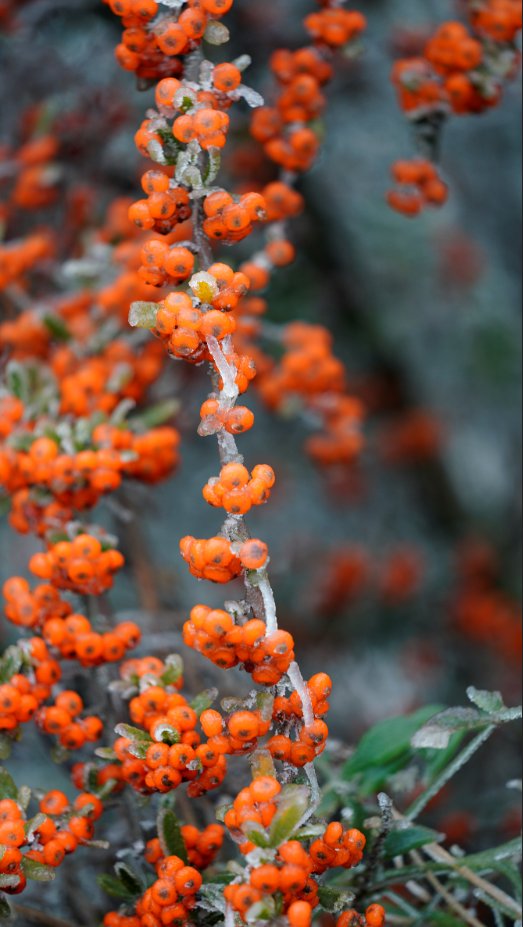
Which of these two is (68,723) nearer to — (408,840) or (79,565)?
(79,565)

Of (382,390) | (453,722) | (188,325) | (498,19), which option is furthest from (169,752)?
(382,390)

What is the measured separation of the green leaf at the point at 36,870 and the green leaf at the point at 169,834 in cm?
12

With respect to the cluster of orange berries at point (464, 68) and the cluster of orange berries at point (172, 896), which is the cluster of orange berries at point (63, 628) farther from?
the cluster of orange berries at point (464, 68)

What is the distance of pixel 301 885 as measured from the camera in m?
0.86

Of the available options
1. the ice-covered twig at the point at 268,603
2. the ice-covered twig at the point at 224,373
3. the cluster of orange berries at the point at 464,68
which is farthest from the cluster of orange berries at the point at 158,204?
the cluster of orange berries at the point at 464,68

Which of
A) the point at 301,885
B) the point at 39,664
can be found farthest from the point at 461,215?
the point at 301,885

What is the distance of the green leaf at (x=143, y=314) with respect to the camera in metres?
1.00

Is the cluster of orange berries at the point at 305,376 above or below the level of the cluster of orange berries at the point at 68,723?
above

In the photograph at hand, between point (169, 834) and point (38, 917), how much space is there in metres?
0.25

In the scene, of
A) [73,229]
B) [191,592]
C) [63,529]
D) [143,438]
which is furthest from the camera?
[191,592]

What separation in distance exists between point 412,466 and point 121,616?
190 centimetres

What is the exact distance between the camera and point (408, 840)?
3.91 feet

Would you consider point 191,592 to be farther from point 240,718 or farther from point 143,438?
point 240,718

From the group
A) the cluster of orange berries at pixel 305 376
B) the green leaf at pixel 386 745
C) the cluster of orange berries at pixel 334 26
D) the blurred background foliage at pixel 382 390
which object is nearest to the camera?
the green leaf at pixel 386 745
